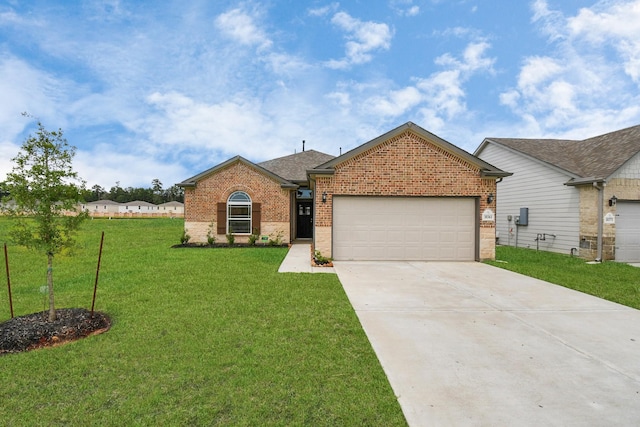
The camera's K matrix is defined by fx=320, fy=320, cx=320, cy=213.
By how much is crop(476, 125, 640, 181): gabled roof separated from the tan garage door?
234 inches

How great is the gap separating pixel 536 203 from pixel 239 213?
14.0m

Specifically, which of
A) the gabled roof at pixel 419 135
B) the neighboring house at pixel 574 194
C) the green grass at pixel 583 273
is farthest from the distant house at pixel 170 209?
the green grass at pixel 583 273

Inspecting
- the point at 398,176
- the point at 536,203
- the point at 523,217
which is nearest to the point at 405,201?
the point at 398,176

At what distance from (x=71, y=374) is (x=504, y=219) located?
18770 mm

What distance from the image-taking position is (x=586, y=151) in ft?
48.4

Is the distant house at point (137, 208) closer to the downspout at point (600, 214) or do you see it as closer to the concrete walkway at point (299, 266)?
the concrete walkway at point (299, 266)

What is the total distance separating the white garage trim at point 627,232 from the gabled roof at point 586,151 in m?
1.52

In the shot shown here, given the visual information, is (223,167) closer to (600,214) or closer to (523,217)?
(523,217)

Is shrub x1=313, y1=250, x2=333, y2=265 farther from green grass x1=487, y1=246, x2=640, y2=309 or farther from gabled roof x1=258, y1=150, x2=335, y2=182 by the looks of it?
gabled roof x1=258, y1=150, x2=335, y2=182

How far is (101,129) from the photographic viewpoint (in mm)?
18000

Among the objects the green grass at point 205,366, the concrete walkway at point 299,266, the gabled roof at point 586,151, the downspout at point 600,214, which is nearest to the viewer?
the green grass at point 205,366

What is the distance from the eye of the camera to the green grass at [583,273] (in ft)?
22.7

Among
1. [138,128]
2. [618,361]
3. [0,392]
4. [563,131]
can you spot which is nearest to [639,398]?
[618,361]

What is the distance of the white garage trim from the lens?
1181 cm
